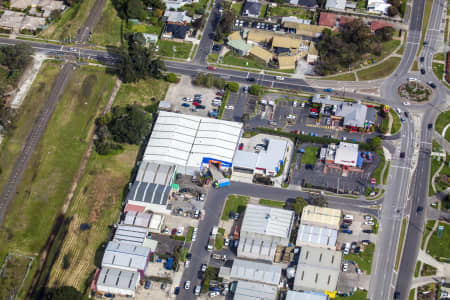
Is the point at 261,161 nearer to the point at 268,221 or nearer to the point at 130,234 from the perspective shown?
the point at 268,221

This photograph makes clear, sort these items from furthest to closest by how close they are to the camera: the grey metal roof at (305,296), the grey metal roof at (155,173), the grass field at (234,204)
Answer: the grey metal roof at (155,173)
the grass field at (234,204)
the grey metal roof at (305,296)

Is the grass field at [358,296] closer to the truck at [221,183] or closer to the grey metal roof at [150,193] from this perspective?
the truck at [221,183]

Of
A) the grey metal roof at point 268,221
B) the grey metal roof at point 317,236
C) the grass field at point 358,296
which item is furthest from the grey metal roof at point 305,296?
the grey metal roof at point 268,221

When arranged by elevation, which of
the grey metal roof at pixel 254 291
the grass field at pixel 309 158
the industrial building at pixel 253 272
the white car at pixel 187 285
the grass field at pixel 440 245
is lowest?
the white car at pixel 187 285

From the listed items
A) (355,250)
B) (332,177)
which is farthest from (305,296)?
(332,177)

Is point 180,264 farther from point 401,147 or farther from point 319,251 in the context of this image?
point 401,147

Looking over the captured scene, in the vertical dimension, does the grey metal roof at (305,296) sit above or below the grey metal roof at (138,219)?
below

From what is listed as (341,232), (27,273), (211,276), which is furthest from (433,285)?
(27,273)
